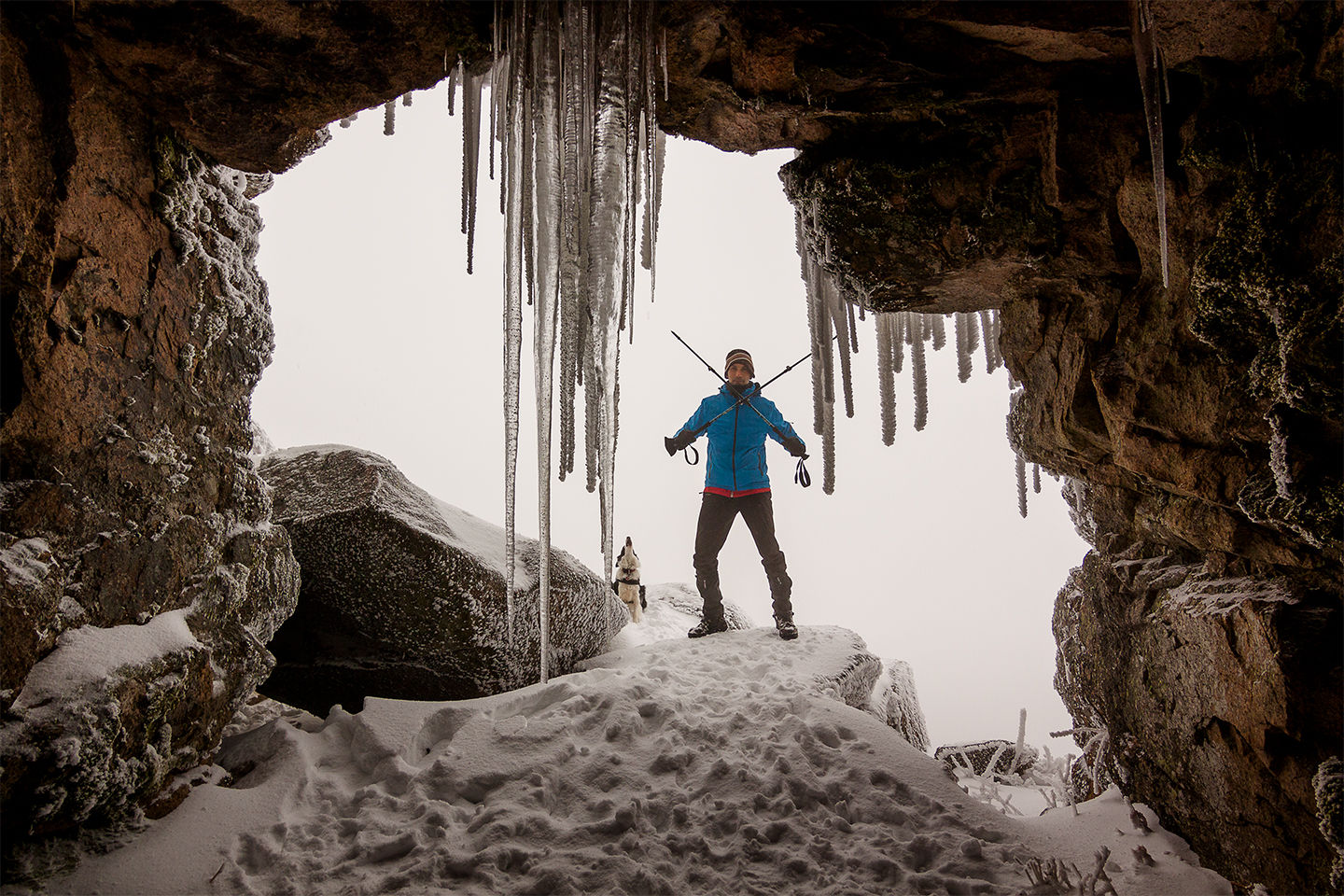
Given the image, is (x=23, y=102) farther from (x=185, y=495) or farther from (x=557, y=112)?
(x=557, y=112)

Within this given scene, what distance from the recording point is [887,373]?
17.2 feet

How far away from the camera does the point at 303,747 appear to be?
9.81ft

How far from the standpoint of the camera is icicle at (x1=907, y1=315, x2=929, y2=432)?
522 cm

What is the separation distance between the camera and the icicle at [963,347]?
18.4ft

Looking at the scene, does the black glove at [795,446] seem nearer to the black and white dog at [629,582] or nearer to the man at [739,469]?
the man at [739,469]

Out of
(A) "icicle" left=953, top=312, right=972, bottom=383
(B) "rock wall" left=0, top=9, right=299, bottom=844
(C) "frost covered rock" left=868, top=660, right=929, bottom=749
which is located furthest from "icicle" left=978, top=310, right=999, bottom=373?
(B) "rock wall" left=0, top=9, right=299, bottom=844

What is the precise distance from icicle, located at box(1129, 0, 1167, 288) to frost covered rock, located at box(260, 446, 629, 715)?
3.58 meters

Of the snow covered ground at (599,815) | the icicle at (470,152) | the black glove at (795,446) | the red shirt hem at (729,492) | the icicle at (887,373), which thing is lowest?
the snow covered ground at (599,815)

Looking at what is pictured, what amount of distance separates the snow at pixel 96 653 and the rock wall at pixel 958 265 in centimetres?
6

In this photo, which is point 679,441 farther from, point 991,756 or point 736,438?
point 991,756

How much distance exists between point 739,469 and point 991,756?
10.7ft

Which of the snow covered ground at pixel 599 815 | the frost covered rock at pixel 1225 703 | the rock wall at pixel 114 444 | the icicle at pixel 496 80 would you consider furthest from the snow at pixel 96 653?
the frost covered rock at pixel 1225 703

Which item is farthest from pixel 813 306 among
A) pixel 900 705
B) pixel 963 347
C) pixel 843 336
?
pixel 900 705

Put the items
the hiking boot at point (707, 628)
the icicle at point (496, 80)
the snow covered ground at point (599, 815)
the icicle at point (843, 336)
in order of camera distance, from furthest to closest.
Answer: the hiking boot at point (707, 628) < the icicle at point (843, 336) < the icicle at point (496, 80) < the snow covered ground at point (599, 815)
